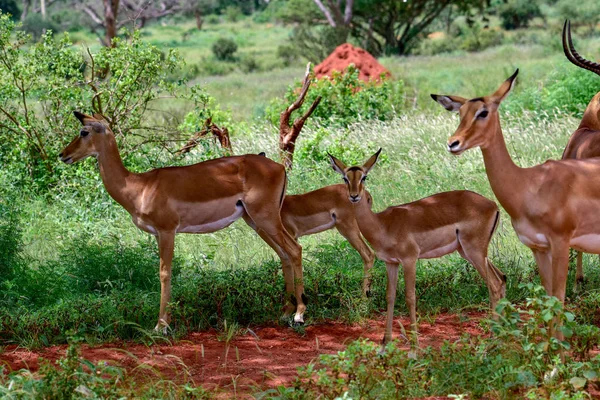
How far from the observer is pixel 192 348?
5750mm

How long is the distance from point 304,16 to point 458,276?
91.6 feet

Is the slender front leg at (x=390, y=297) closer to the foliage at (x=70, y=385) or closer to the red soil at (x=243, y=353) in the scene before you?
the red soil at (x=243, y=353)

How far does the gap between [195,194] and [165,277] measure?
631mm

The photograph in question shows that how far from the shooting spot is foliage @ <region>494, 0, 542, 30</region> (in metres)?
40.6

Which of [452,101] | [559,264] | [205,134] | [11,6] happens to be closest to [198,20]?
[11,6]

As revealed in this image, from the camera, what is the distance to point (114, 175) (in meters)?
6.39

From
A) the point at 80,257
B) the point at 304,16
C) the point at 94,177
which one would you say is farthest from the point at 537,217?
the point at 304,16

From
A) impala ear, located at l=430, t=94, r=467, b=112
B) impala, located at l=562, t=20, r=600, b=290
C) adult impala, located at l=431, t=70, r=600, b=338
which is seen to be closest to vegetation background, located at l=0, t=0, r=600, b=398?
adult impala, located at l=431, t=70, r=600, b=338

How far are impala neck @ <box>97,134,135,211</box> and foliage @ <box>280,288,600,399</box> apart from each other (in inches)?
94.7

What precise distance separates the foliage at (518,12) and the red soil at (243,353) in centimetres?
3646

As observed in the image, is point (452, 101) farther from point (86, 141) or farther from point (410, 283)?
point (86, 141)

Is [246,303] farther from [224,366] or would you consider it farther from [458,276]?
[458,276]

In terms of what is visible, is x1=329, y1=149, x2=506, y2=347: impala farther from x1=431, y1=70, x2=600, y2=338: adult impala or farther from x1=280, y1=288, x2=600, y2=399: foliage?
x1=280, y1=288, x2=600, y2=399: foliage

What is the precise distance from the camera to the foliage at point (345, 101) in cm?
1316
